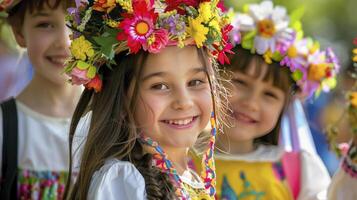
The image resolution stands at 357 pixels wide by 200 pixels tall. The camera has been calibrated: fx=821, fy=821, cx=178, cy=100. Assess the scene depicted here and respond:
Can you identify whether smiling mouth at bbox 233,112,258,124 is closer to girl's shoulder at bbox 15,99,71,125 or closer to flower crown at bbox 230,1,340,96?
flower crown at bbox 230,1,340,96

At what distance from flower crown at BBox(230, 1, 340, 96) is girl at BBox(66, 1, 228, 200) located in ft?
4.51

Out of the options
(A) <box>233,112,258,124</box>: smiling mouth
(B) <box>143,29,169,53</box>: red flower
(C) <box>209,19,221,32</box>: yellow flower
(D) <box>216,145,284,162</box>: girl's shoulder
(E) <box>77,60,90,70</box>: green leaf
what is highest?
(C) <box>209,19,221,32</box>: yellow flower

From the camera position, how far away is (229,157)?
4.93 meters

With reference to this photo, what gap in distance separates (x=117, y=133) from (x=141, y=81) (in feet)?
0.80

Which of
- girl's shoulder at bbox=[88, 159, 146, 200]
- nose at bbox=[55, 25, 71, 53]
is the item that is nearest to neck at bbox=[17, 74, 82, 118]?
nose at bbox=[55, 25, 71, 53]

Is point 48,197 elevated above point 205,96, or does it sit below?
below

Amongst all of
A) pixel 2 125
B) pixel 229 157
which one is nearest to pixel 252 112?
pixel 229 157

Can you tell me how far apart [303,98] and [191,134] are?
1.68 m

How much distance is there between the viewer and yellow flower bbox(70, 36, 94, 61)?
3.42 m

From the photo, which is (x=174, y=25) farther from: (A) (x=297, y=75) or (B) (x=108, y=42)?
(A) (x=297, y=75)

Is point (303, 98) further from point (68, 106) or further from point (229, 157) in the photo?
point (68, 106)

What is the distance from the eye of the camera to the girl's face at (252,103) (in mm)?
4840

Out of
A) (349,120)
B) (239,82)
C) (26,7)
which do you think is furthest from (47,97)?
(349,120)

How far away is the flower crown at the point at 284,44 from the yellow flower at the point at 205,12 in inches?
55.8
